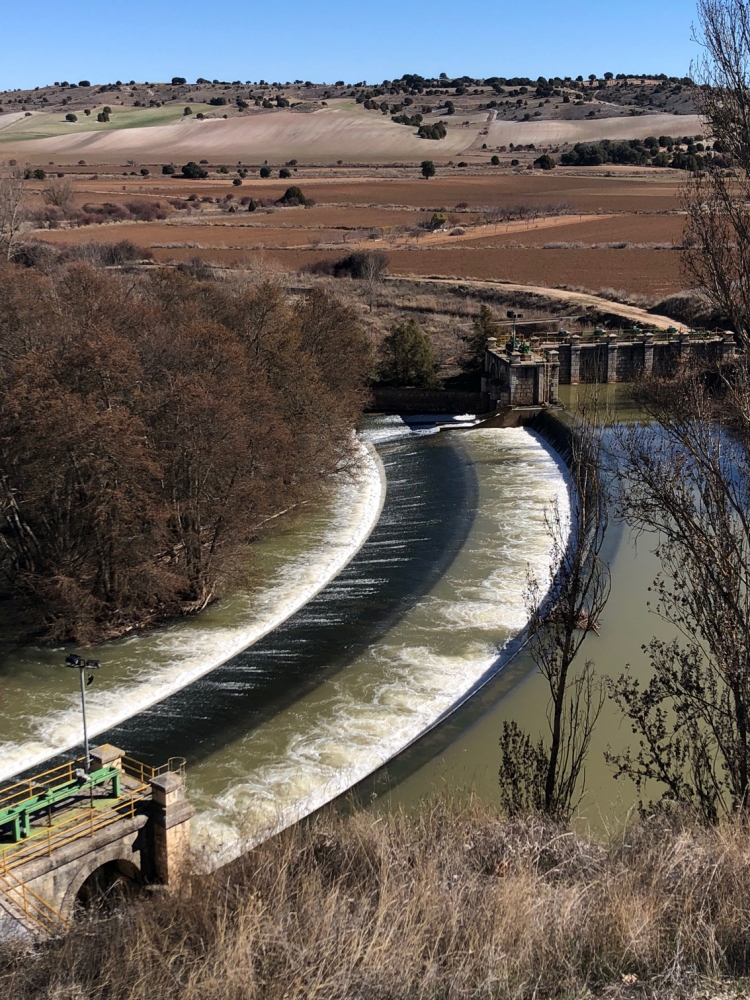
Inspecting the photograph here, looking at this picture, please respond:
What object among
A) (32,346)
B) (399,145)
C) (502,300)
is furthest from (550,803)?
(399,145)

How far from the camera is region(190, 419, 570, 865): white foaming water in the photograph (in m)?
16.5

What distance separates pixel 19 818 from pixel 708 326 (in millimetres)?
44240

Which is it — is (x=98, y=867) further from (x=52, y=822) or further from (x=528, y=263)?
(x=528, y=263)

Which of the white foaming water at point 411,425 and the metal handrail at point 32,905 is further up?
the white foaming water at point 411,425

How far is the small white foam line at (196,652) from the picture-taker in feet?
61.5

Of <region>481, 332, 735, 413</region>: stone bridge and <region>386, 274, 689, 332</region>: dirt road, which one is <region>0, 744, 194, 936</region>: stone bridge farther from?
<region>386, 274, 689, 332</region>: dirt road

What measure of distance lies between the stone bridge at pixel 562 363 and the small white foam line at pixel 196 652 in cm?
1235

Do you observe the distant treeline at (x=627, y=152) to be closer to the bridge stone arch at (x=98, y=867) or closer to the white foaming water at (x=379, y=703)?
the white foaming water at (x=379, y=703)

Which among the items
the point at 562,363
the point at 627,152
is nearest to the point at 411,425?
the point at 562,363

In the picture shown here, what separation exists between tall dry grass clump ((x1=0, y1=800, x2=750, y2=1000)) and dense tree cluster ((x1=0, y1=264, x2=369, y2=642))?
11837 mm

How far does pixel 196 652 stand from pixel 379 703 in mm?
4832

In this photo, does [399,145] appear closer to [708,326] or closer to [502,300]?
[502,300]

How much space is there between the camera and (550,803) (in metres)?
13.5

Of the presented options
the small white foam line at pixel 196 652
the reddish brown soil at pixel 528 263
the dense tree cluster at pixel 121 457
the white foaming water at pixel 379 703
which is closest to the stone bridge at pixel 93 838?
the white foaming water at pixel 379 703
